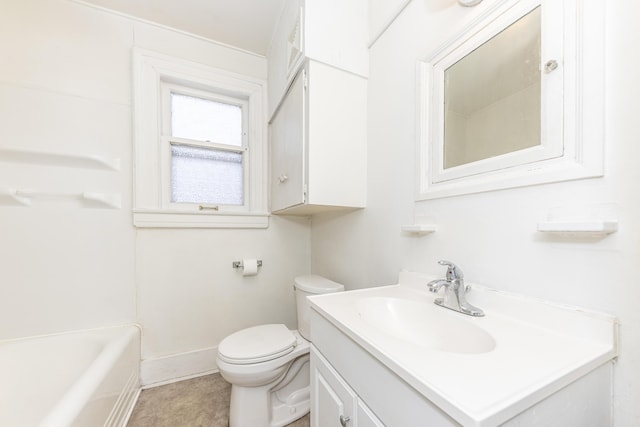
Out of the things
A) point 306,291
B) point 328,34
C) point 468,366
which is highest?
point 328,34

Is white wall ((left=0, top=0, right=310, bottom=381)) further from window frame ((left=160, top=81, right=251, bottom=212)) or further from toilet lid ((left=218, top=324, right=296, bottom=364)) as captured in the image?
toilet lid ((left=218, top=324, right=296, bottom=364))

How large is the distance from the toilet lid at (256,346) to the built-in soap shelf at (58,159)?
1.27 m

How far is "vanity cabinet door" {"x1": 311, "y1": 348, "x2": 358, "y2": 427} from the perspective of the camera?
67cm

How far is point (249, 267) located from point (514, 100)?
5.53 feet

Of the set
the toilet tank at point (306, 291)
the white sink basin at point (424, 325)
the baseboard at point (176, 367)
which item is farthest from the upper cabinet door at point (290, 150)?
the baseboard at point (176, 367)

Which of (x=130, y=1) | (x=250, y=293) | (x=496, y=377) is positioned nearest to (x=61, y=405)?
(x=250, y=293)

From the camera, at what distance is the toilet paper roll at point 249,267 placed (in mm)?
1776

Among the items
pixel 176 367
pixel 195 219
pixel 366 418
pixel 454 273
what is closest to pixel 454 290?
pixel 454 273

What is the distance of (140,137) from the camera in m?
1.57

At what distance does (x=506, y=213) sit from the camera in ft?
2.38

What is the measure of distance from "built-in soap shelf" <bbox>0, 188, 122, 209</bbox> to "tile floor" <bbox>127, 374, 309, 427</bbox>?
117 cm

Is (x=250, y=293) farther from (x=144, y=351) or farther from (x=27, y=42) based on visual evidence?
(x=27, y=42)

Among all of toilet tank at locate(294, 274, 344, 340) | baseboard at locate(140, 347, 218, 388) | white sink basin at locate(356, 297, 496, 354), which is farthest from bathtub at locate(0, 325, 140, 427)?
white sink basin at locate(356, 297, 496, 354)

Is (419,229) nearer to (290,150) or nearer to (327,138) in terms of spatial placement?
(327,138)
